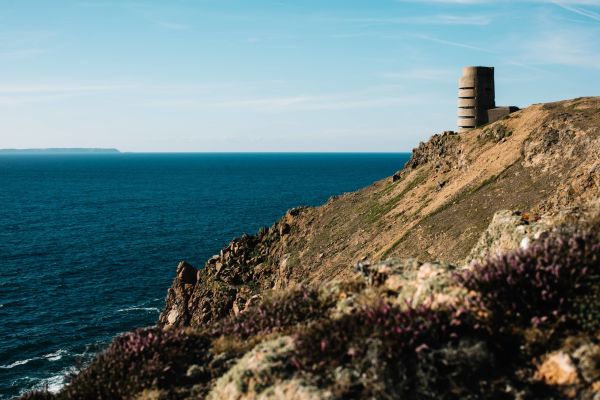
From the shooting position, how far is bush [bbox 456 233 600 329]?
775 centimetres

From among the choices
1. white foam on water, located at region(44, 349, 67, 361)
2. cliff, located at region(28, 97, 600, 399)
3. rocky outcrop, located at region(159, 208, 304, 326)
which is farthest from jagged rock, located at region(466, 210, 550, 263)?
white foam on water, located at region(44, 349, 67, 361)

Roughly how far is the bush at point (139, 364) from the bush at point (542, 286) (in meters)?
4.71

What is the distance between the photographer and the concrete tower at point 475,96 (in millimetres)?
57625

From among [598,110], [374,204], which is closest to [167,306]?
[374,204]

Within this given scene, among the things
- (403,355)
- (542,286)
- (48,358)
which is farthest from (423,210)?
(403,355)

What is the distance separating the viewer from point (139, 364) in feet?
28.7

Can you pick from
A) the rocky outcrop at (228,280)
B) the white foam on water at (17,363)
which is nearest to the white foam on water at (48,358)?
the white foam on water at (17,363)

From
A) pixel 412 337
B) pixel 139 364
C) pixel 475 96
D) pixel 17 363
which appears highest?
pixel 475 96

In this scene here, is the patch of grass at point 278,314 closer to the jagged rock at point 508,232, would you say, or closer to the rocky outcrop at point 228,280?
the jagged rock at point 508,232

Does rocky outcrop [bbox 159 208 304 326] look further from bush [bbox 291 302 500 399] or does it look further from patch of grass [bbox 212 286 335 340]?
bush [bbox 291 302 500 399]

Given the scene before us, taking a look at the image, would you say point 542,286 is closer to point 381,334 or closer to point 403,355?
point 403,355

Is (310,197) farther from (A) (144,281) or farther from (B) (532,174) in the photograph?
(B) (532,174)

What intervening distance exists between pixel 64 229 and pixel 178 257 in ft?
122

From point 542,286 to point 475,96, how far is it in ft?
178
